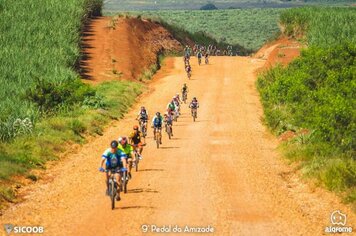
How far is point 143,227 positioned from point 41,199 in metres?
5.06

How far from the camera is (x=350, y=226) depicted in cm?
1744

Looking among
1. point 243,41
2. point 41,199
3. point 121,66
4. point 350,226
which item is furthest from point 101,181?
point 243,41

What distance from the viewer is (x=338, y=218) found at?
59.6 feet

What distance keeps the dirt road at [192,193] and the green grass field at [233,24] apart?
79.7 meters

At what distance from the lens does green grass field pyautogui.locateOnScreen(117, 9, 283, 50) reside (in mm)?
117812

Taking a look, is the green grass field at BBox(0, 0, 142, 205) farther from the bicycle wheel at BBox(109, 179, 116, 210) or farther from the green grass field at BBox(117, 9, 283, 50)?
the green grass field at BBox(117, 9, 283, 50)

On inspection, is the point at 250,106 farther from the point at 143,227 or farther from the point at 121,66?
the point at 143,227

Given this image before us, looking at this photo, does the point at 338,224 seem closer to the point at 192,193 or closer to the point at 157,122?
the point at 192,193

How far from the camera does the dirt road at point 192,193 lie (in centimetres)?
1725

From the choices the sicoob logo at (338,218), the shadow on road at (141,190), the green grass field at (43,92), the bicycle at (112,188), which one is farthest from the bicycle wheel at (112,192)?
the sicoob logo at (338,218)

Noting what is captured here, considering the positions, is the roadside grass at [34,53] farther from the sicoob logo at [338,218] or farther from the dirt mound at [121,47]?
the sicoob logo at [338,218]

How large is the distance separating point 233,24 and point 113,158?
118349 mm

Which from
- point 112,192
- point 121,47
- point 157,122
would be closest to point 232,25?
point 121,47

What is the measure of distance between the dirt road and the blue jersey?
1333 millimetres
